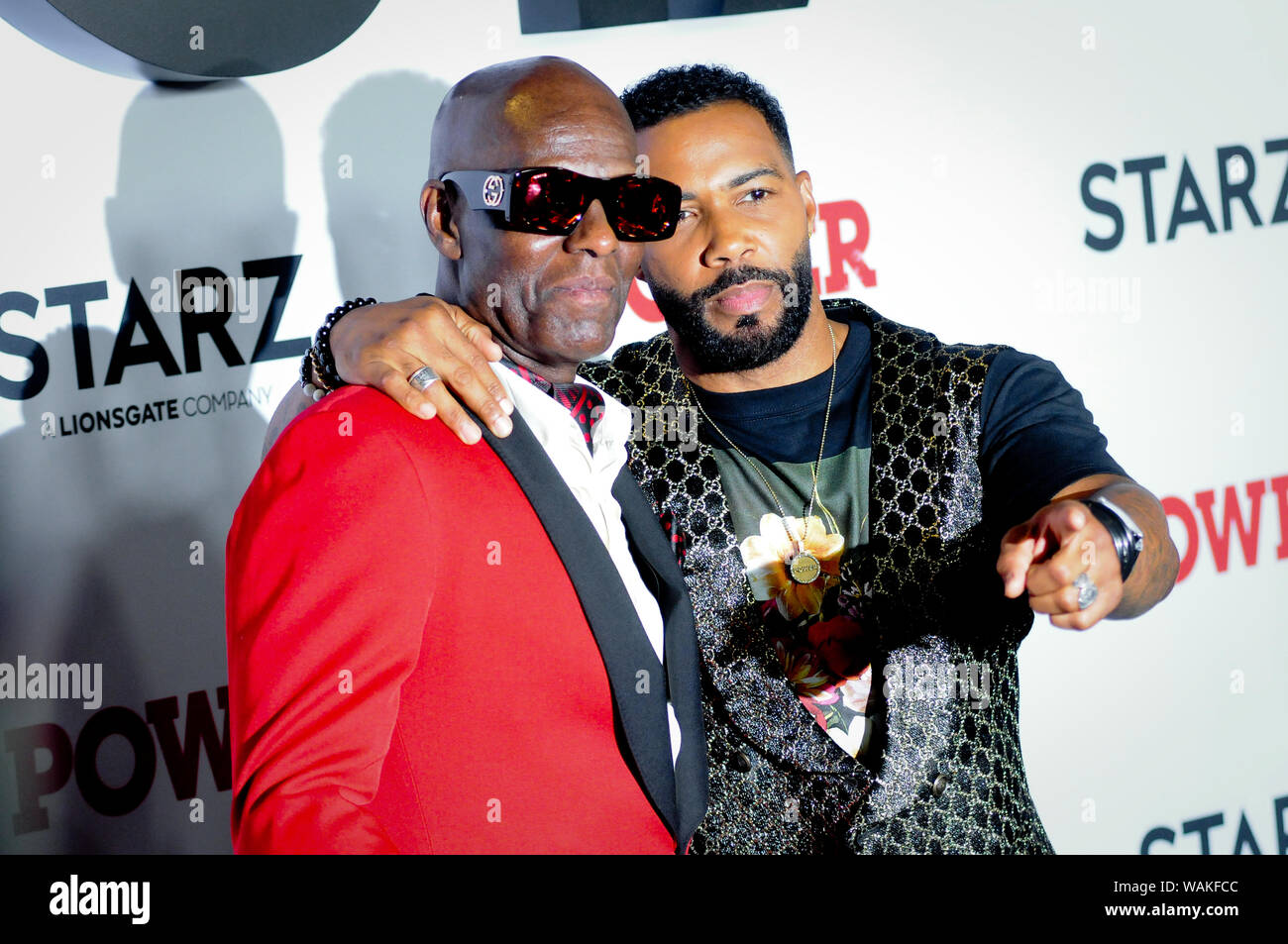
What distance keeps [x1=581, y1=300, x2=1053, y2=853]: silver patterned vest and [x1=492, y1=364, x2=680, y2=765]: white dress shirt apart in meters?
0.31

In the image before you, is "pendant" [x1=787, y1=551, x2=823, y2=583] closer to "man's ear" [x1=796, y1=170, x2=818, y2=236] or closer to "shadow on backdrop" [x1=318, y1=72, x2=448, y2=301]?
"man's ear" [x1=796, y1=170, x2=818, y2=236]

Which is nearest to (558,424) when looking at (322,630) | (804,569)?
(322,630)

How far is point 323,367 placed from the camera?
65.0 inches

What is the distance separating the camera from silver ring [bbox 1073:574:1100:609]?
1237 mm

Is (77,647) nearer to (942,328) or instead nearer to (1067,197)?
(942,328)

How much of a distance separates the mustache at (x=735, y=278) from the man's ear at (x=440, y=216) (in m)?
0.63

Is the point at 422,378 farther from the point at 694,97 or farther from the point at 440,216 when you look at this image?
the point at 694,97

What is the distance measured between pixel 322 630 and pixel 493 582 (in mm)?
237

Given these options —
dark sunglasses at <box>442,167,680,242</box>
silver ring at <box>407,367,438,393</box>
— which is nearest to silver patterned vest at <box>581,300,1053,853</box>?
dark sunglasses at <box>442,167,680,242</box>

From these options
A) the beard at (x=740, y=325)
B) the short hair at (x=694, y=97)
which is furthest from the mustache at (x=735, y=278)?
the short hair at (x=694, y=97)

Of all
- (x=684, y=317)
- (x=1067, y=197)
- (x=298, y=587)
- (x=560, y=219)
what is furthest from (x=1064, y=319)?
(x=298, y=587)

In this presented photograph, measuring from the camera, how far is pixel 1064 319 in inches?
122

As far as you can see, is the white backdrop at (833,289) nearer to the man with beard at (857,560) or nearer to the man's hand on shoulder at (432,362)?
the man with beard at (857,560)

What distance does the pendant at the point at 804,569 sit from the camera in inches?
77.1
